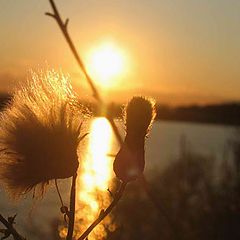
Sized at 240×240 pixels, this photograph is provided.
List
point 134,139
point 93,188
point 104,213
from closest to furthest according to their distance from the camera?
point 104,213
point 134,139
point 93,188

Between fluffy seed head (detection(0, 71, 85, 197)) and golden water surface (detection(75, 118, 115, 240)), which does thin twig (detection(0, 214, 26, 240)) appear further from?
golden water surface (detection(75, 118, 115, 240))

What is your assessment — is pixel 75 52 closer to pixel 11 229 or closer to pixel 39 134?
pixel 39 134

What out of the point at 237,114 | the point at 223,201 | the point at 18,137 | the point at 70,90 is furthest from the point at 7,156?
the point at 223,201

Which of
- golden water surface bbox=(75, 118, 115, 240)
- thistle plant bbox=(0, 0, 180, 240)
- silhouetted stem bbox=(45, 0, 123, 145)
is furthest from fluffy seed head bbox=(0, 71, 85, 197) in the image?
silhouetted stem bbox=(45, 0, 123, 145)

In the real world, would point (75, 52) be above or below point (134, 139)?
above

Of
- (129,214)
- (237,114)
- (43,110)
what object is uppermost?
(237,114)

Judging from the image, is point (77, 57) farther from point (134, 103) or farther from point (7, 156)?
point (7, 156)

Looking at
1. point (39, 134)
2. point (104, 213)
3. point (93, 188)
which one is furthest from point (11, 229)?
point (93, 188)
